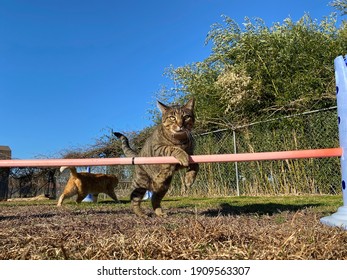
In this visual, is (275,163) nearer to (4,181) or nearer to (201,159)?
(201,159)

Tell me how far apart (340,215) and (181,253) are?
1304 mm

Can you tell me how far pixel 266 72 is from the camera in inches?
305

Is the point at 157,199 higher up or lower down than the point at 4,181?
lower down

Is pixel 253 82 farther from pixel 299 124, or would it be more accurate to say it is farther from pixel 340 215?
pixel 340 215

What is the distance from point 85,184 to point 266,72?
4.38m

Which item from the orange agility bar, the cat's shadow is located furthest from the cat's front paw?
the cat's shadow

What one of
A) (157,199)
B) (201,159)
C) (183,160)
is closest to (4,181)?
(157,199)

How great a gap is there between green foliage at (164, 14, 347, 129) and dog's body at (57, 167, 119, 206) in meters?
2.66

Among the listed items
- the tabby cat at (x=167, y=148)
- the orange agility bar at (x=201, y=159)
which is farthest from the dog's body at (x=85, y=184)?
the orange agility bar at (x=201, y=159)

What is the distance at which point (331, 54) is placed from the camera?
6.92 m

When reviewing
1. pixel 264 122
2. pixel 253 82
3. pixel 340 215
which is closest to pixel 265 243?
pixel 340 215

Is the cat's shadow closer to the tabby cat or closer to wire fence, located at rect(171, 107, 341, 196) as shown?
the tabby cat

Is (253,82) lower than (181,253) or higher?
higher

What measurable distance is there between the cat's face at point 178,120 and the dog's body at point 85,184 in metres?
3.70
